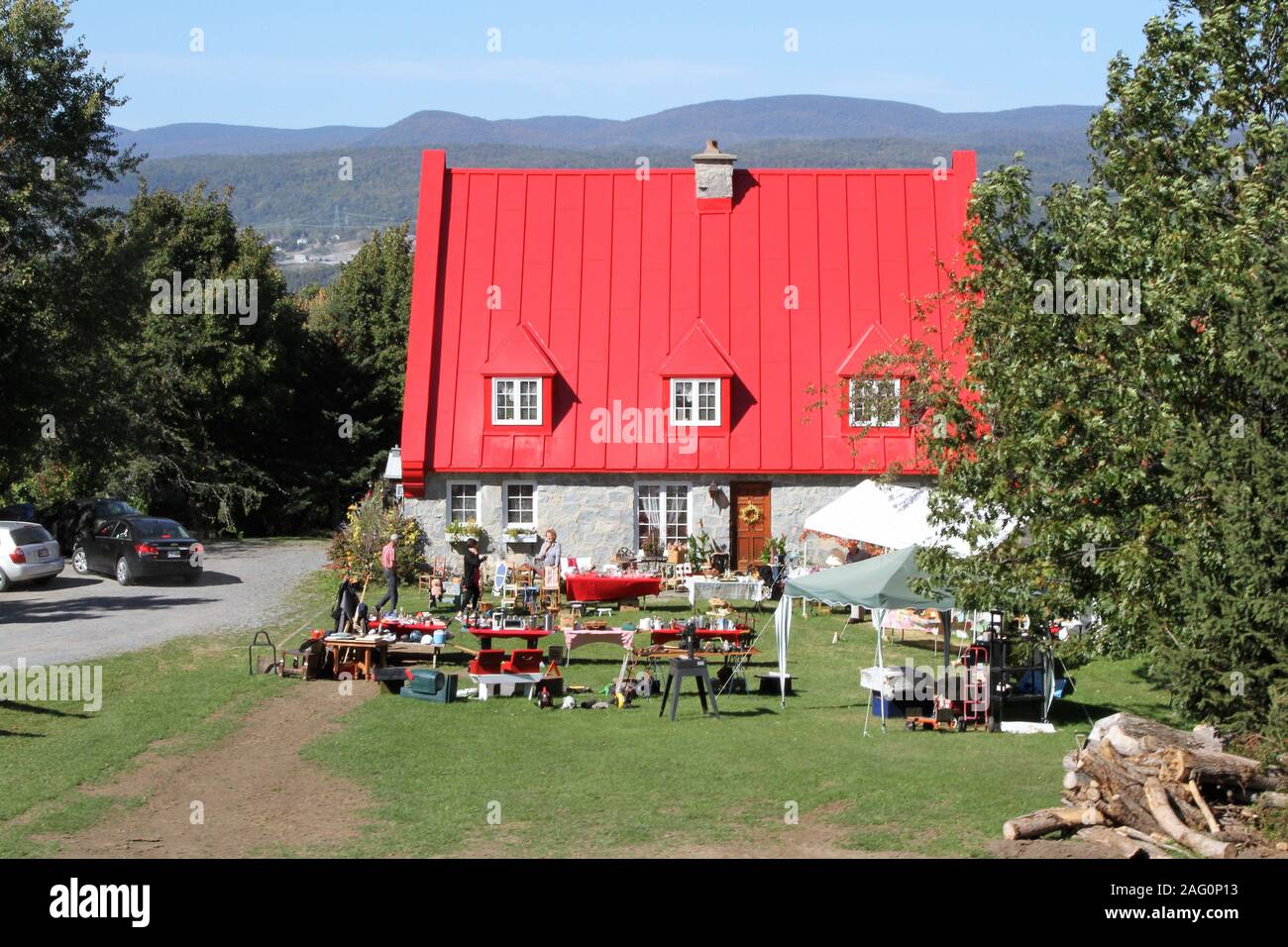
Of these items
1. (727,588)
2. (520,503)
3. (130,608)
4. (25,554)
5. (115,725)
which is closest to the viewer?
(115,725)

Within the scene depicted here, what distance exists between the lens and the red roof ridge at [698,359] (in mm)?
34156

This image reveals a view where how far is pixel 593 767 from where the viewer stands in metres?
17.2

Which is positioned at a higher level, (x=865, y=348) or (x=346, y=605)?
(x=865, y=348)

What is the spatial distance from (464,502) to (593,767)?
1719 centimetres

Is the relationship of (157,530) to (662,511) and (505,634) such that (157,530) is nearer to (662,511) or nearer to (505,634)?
(662,511)

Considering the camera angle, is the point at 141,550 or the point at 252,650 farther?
the point at 141,550

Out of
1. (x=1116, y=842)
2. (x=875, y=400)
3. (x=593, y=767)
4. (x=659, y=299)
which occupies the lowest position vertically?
(x=593, y=767)

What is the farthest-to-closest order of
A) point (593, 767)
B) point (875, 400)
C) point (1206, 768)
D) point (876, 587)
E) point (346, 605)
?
point (875, 400) → point (346, 605) → point (876, 587) → point (593, 767) → point (1206, 768)

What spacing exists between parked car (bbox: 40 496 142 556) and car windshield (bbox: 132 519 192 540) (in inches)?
142

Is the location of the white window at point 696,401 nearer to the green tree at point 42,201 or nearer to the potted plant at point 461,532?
the potted plant at point 461,532

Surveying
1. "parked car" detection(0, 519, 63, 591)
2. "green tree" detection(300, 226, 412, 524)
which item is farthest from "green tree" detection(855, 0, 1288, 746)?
"green tree" detection(300, 226, 412, 524)

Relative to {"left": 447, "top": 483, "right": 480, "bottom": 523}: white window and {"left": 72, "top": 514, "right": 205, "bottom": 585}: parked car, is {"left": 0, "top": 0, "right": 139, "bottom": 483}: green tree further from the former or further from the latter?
{"left": 447, "top": 483, "right": 480, "bottom": 523}: white window

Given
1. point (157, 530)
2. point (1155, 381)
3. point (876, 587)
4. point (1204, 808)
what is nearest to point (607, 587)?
point (876, 587)
